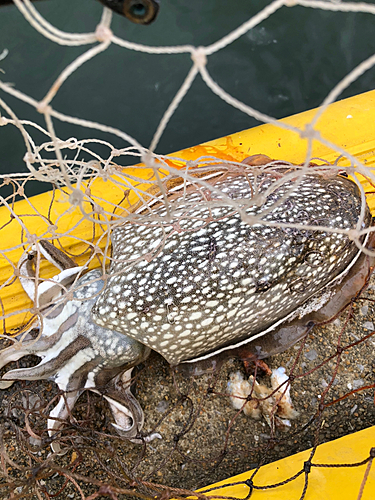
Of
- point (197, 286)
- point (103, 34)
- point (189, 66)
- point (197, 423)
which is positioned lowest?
point (197, 423)

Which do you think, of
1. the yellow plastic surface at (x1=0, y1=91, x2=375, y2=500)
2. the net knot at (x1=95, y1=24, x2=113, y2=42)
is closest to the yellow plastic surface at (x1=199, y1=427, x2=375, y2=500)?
the yellow plastic surface at (x1=0, y1=91, x2=375, y2=500)

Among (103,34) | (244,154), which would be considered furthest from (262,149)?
(103,34)

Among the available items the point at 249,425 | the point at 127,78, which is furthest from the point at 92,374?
the point at 127,78

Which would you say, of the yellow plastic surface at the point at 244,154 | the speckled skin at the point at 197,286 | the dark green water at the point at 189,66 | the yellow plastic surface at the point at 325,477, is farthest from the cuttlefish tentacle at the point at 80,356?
the dark green water at the point at 189,66

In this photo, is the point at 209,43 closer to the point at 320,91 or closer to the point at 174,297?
the point at 320,91

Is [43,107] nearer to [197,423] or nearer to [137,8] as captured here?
[137,8]

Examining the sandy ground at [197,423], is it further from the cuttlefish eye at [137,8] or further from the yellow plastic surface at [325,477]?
the cuttlefish eye at [137,8]
